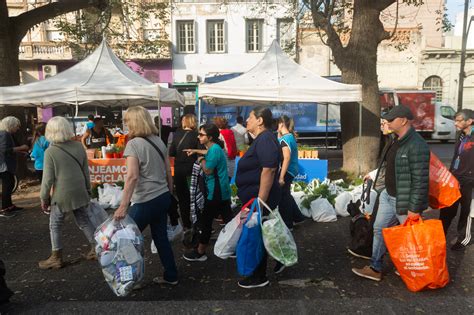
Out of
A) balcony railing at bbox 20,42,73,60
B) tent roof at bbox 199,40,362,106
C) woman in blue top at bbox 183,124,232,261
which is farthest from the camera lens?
balcony railing at bbox 20,42,73,60

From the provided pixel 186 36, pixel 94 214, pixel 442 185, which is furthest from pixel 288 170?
pixel 186 36

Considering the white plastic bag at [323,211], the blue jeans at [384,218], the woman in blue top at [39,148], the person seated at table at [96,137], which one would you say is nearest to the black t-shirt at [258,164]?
the blue jeans at [384,218]

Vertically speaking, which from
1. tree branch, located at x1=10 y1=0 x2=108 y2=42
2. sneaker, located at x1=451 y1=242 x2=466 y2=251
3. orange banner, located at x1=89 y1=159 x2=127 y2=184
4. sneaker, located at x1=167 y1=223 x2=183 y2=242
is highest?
tree branch, located at x1=10 y1=0 x2=108 y2=42

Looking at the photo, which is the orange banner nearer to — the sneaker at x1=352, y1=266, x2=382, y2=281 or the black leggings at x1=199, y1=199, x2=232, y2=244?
the black leggings at x1=199, y1=199, x2=232, y2=244

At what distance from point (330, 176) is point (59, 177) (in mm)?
6119

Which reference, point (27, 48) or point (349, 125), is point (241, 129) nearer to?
point (349, 125)

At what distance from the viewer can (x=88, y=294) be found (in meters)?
3.49

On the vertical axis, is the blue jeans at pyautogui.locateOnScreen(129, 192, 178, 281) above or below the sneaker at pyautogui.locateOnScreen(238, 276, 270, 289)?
above

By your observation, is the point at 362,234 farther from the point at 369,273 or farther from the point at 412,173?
the point at 412,173

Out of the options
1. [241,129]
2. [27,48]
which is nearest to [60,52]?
[27,48]

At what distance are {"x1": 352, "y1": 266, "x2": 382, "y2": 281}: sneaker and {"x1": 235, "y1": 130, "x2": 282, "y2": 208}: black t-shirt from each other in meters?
1.14

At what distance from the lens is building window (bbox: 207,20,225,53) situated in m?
22.2

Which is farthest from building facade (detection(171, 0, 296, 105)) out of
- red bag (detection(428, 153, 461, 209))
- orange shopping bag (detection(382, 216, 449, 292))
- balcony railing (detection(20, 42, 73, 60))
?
orange shopping bag (detection(382, 216, 449, 292))

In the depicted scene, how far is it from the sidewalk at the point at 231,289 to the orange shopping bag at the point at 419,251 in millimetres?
165
